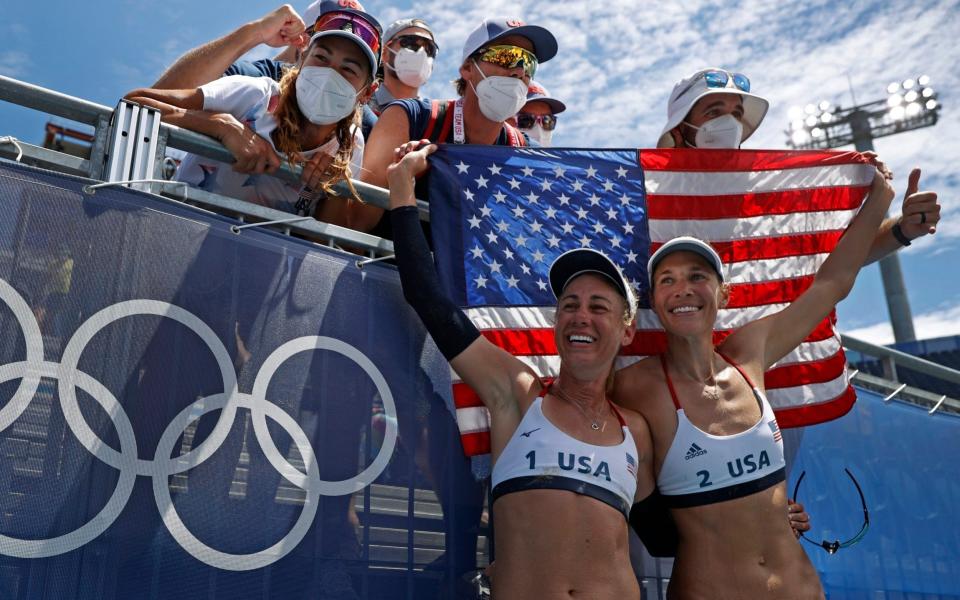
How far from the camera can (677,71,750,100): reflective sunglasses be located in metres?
4.40

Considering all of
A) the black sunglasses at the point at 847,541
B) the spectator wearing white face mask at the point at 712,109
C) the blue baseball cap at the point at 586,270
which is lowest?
the black sunglasses at the point at 847,541

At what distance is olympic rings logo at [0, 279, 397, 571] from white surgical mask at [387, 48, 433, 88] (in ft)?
8.64

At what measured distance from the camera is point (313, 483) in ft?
9.39

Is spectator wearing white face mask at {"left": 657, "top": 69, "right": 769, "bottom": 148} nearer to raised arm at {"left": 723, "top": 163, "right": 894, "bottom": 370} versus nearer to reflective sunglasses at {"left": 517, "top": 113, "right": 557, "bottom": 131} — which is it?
raised arm at {"left": 723, "top": 163, "right": 894, "bottom": 370}

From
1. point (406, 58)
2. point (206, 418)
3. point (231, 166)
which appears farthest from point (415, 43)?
point (206, 418)

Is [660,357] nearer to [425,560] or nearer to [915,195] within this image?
[425,560]

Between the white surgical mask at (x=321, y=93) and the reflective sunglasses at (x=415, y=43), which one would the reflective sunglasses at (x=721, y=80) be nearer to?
the reflective sunglasses at (x=415, y=43)

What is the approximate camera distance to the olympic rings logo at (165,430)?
2338 mm

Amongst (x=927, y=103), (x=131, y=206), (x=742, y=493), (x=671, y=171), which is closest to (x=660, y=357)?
(x=742, y=493)

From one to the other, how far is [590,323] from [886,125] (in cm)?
3632

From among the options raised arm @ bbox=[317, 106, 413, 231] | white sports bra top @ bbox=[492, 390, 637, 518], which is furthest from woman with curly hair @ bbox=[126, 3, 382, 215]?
white sports bra top @ bbox=[492, 390, 637, 518]

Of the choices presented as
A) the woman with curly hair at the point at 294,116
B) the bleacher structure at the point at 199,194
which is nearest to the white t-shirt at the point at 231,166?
the woman with curly hair at the point at 294,116

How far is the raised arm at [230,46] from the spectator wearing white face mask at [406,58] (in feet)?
3.69

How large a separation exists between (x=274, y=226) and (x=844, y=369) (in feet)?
10.1
